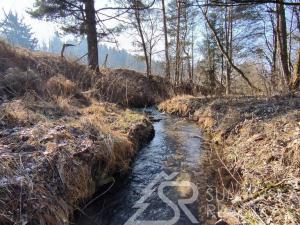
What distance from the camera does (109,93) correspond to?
10117 mm

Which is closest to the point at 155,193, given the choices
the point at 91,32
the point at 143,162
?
the point at 143,162

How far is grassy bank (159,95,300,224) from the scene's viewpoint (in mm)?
2932

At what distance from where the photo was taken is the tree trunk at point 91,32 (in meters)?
11.2

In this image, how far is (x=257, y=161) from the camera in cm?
413

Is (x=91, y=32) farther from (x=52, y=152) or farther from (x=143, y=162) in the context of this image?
(x=52, y=152)

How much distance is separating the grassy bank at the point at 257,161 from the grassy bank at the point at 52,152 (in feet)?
5.27

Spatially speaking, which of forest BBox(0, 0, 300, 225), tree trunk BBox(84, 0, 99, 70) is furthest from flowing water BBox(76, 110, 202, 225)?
tree trunk BBox(84, 0, 99, 70)

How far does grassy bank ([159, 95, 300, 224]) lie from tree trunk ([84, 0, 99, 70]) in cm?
592

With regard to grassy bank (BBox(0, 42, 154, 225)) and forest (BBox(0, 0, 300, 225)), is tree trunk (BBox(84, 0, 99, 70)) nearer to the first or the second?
→ forest (BBox(0, 0, 300, 225))

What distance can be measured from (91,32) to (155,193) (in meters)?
8.78

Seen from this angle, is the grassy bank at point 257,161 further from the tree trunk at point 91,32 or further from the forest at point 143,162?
the tree trunk at point 91,32

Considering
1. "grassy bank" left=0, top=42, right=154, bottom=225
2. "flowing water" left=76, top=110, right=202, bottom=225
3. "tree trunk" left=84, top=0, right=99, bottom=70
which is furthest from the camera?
"tree trunk" left=84, top=0, right=99, bottom=70

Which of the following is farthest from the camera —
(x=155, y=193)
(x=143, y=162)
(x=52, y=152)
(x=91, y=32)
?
(x=91, y=32)

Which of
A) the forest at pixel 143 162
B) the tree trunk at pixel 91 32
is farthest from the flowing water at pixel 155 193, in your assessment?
the tree trunk at pixel 91 32
